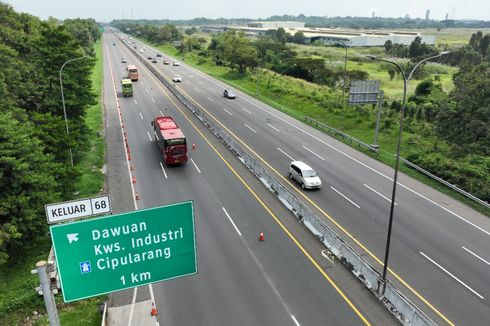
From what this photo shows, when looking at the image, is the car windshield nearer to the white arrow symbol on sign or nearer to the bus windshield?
the bus windshield

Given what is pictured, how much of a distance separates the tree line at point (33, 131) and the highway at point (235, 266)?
6193 millimetres

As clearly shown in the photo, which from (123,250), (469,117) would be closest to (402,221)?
(469,117)

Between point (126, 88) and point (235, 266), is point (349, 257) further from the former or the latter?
point (126, 88)

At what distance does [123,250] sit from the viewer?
1032 cm

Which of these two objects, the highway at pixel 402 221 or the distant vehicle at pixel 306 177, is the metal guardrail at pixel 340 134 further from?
the distant vehicle at pixel 306 177

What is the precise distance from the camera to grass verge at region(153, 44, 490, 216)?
36.8 meters

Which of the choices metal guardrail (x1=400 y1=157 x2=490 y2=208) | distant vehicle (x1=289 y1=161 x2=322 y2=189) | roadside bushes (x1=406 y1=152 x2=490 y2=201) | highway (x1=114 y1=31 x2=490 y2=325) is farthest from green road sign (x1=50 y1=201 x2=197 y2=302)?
roadside bushes (x1=406 y1=152 x2=490 y2=201)

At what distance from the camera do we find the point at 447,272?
71.8 ft

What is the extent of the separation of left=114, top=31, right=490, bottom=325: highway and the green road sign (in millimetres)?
14124

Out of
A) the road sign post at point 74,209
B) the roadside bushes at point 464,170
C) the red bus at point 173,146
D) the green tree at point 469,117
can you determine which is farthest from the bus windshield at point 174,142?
the green tree at point 469,117

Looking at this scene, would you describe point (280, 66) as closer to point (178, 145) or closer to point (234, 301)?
point (178, 145)

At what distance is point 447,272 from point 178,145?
24.2m

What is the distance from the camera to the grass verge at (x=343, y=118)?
121 ft

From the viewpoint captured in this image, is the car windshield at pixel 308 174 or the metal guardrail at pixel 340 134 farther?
the metal guardrail at pixel 340 134
